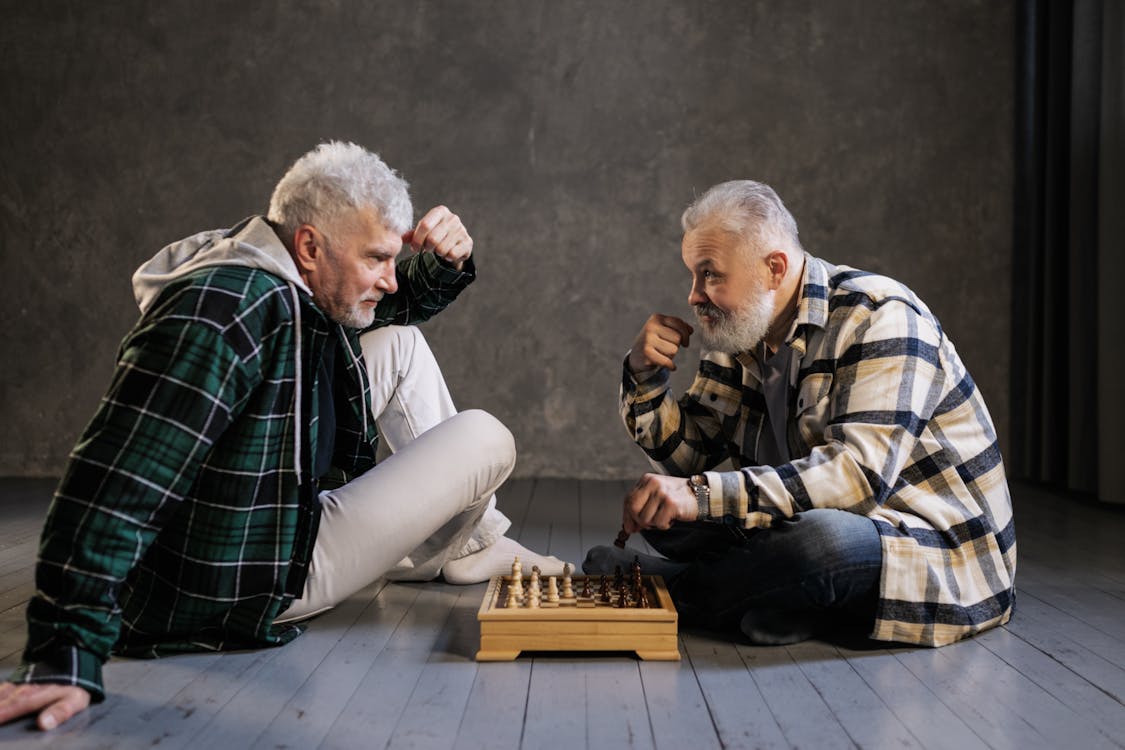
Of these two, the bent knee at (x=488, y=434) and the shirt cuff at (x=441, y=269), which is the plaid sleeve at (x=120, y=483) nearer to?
the bent knee at (x=488, y=434)

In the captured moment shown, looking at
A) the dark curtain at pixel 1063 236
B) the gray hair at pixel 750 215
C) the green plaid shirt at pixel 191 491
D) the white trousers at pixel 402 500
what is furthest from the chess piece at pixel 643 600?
the dark curtain at pixel 1063 236

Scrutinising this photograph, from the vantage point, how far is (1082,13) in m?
4.59

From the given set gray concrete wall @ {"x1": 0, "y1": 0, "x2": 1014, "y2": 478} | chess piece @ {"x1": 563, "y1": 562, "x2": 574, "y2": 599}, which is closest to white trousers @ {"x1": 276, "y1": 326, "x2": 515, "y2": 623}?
chess piece @ {"x1": 563, "y1": 562, "x2": 574, "y2": 599}

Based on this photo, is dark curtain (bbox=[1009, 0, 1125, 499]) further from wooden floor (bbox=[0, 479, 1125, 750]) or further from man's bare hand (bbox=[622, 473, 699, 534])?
man's bare hand (bbox=[622, 473, 699, 534])

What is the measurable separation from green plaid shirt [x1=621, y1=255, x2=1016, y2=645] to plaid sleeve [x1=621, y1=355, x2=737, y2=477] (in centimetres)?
28

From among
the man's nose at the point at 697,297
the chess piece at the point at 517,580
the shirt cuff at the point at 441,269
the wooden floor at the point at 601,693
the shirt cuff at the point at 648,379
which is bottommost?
the wooden floor at the point at 601,693

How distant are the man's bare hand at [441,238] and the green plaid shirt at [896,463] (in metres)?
0.83

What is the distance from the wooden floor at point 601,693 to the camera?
1.69 metres

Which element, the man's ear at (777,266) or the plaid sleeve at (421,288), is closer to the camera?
the man's ear at (777,266)

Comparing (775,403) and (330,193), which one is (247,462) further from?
(775,403)

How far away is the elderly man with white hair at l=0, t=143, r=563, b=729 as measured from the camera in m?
1.73

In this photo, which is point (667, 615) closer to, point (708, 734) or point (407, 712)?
point (708, 734)

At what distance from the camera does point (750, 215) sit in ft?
7.68

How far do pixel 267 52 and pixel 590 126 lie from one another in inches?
63.0
